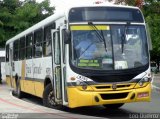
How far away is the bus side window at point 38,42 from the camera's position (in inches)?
674

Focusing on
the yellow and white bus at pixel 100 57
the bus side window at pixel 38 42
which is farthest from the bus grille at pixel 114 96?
the bus side window at pixel 38 42

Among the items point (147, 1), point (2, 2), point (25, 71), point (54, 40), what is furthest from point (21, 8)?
point (54, 40)

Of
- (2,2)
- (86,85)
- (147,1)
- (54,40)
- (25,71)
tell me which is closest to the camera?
(86,85)

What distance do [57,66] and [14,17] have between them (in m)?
23.9

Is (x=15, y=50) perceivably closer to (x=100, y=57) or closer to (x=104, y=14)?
(x=104, y=14)

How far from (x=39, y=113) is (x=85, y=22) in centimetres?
284

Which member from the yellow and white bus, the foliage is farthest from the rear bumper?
the foliage

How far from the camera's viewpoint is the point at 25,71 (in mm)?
20453

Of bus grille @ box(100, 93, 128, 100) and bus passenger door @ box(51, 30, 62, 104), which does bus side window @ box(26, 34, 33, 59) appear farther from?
bus grille @ box(100, 93, 128, 100)

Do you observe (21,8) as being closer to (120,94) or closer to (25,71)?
(25,71)

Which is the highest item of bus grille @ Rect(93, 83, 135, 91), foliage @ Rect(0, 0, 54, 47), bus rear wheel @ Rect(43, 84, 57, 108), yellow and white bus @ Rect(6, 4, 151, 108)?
foliage @ Rect(0, 0, 54, 47)

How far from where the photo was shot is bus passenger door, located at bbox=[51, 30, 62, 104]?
46.4 ft

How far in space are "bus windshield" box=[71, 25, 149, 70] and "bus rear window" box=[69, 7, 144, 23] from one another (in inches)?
10.7

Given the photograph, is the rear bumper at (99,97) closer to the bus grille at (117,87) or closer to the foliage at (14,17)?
the bus grille at (117,87)
